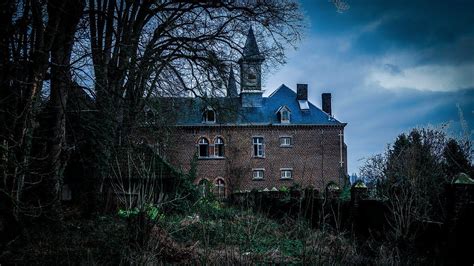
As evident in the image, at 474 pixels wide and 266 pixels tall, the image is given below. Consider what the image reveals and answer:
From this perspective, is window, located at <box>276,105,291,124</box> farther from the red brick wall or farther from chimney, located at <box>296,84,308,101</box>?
chimney, located at <box>296,84,308,101</box>

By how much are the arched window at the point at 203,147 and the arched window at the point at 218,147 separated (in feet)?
2.41

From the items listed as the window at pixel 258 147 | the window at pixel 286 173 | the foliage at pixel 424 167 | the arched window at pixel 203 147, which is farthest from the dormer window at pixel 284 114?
the foliage at pixel 424 167

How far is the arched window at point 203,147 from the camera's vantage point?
38.5 meters

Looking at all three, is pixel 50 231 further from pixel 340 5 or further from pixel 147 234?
pixel 340 5

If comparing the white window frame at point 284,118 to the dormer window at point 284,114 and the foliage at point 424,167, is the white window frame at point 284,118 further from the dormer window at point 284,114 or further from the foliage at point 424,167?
the foliage at point 424,167

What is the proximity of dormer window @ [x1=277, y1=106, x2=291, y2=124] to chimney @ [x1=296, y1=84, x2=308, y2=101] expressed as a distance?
1982 mm

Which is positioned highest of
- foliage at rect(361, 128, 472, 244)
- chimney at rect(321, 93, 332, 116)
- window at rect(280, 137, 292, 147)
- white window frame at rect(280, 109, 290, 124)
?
chimney at rect(321, 93, 332, 116)

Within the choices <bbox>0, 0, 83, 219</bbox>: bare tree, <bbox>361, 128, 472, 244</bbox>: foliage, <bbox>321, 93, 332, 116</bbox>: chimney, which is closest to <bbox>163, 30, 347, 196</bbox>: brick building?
<bbox>321, 93, 332, 116</bbox>: chimney

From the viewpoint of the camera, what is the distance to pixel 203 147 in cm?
3875

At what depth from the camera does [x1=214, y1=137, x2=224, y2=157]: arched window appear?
3838 centimetres

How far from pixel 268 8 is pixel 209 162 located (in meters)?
23.3

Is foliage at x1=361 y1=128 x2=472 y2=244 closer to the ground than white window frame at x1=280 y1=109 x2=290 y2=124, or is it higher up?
closer to the ground

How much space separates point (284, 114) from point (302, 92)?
2.98 meters

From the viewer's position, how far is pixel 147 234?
7.88m
